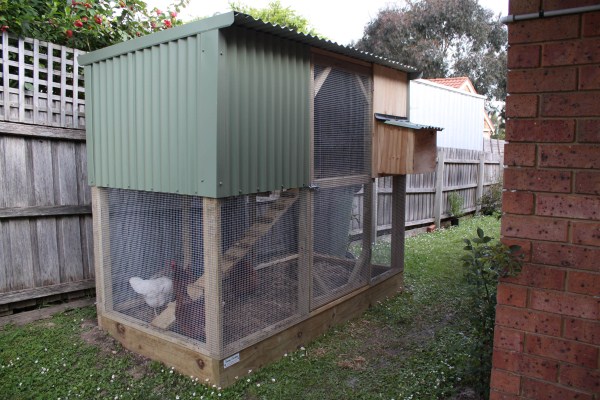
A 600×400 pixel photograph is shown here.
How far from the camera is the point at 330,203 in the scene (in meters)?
4.45

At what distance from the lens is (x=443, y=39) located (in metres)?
27.5

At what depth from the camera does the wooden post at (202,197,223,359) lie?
3.22 meters

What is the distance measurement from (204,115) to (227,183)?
50 centimetres

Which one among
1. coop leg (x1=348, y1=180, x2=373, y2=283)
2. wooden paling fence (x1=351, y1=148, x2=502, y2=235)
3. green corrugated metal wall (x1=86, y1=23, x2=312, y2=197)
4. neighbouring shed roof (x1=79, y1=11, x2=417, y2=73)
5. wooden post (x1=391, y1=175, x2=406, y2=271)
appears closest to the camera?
neighbouring shed roof (x1=79, y1=11, x2=417, y2=73)

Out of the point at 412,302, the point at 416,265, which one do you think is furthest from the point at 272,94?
the point at 416,265

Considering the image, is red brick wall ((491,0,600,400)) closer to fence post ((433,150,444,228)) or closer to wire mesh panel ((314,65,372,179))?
wire mesh panel ((314,65,372,179))

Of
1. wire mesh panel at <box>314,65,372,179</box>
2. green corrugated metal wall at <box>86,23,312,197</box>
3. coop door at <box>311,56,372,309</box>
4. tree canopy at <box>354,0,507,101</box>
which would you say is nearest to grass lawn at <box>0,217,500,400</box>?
coop door at <box>311,56,372,309</box>

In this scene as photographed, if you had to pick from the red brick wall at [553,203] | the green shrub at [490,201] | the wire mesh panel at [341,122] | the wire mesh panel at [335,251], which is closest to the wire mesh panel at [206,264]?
the wire mesh panel at [335,251]

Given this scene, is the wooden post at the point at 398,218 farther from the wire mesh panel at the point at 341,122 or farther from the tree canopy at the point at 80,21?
the tree canopy at the point at 80,21

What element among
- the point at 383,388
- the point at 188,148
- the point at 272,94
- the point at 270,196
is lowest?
the point at 383,388

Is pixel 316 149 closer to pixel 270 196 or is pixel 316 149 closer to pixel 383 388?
pixel 270 196

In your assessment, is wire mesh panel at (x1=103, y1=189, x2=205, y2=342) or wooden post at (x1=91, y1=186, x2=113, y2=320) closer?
wire mesh panel at (x1=103, y1=189, x2=205, y2=342)

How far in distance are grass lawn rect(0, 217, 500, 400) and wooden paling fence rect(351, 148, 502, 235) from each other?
2834mm

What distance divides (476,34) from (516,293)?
2947 centimetres
